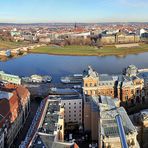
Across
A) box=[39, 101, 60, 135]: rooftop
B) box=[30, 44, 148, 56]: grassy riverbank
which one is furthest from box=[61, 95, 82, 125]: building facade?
box=[30, 44, 148, 56]: grassy riverbank

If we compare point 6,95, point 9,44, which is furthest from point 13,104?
point 9,44

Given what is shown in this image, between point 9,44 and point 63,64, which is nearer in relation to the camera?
point 63,64

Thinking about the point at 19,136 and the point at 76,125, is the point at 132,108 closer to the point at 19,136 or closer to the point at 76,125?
the point at 76,125

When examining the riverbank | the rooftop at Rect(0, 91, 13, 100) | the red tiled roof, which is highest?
the rooftop at Rect(0, 91, 13, 100)

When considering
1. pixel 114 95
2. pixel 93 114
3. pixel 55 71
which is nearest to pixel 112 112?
pixel 93 114

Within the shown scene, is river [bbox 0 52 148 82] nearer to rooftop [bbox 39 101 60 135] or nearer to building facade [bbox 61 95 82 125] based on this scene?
building facade [bbox 61 95 82 125]

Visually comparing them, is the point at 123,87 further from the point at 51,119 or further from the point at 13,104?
the point at 51,119
